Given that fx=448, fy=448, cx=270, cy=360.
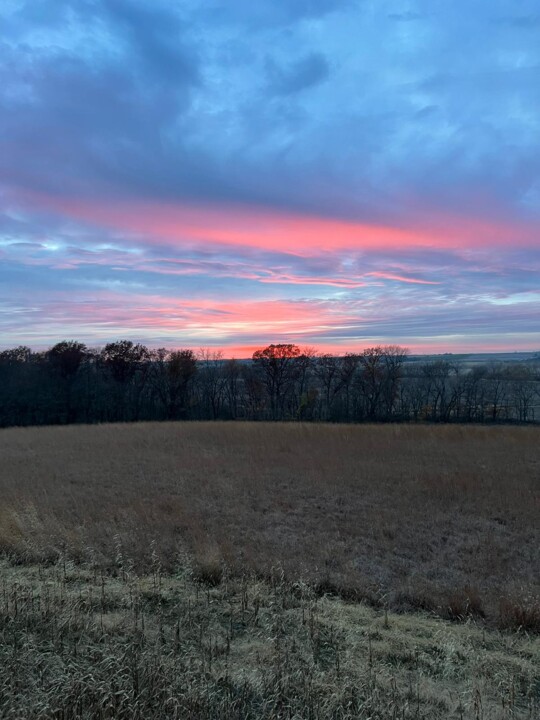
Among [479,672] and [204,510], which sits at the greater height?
[479,672]

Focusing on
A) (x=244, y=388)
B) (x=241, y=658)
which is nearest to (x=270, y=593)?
(x=241, y=658)

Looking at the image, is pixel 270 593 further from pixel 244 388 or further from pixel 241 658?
pixel 244 388

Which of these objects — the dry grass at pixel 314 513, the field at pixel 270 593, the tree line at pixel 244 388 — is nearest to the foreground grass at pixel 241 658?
the field at pixel 270 593

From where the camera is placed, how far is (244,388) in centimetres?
5062

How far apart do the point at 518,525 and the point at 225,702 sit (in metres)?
7.83

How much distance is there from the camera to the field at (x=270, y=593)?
3.00m

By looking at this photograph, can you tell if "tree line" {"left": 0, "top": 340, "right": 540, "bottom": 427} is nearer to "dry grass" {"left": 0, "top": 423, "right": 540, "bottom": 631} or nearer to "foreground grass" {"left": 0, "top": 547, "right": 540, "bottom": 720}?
"dry grass" {"left": 0, "top": 423, "right": 540, "bottom": 631}

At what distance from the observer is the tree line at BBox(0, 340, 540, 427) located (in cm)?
4088

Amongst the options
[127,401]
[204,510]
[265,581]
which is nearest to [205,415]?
[127,401]

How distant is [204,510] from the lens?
364 inches

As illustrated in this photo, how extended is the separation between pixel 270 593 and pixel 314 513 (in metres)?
4.67

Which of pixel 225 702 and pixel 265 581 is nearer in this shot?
pixel 225 702

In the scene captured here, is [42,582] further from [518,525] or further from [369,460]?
[369,460]

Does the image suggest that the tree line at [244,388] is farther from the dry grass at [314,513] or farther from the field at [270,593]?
the field at [270,593]
